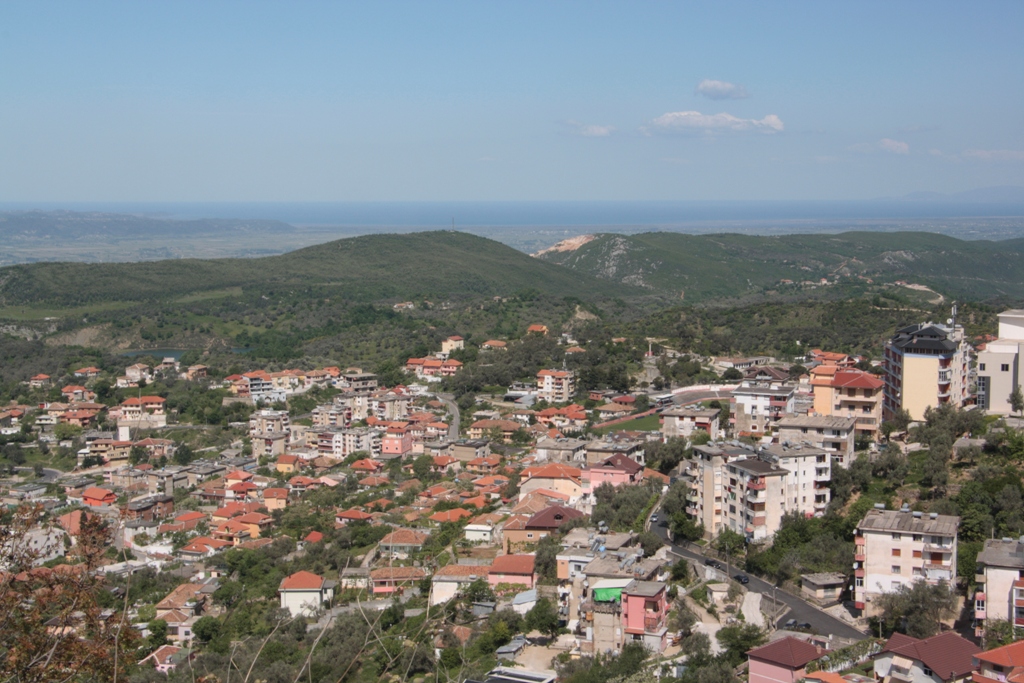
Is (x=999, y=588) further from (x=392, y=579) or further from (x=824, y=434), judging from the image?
(x=392, y=579)

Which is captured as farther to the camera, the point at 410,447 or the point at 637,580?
the point at 410,447

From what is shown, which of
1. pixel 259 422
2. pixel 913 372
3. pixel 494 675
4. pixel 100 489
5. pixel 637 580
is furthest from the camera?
pixel 259 422

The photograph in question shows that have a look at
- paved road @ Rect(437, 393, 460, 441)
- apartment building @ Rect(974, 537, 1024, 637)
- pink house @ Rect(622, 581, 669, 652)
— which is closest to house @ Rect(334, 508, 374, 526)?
paved road @ Rect(437, 393, 460, 441)

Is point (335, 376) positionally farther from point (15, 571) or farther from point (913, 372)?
point (15, 571)

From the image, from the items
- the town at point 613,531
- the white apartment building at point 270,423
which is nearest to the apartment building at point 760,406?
the town at point 613,531

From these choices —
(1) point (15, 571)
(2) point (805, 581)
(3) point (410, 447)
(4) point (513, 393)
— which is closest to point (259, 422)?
(3) point (410, 447)
